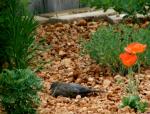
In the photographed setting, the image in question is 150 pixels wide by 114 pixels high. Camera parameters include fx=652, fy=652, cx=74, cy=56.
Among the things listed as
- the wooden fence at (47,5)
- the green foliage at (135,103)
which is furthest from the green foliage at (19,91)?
the wooden fence at (47,5)

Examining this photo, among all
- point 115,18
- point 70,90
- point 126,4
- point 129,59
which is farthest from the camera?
point 115,18

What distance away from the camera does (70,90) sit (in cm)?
622

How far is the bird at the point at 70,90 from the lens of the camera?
6219mm

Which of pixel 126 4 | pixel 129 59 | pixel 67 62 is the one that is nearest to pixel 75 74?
pixel 67 62

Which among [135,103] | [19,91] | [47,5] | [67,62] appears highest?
[19,91]

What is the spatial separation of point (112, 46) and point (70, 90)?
1050 millimetres

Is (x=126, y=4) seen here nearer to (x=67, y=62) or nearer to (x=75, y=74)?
(x=67, y=62)

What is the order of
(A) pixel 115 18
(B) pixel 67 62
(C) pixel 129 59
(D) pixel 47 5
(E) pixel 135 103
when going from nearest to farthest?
→ (C) pixel 129 59 < (E) pixel 135 103 < (B) pixel 67 62 < (A) pixel 115 18 < (D) pixel 47 5

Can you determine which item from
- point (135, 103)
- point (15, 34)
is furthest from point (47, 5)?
point (135, 103)

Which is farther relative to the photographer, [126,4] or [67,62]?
[126,4]

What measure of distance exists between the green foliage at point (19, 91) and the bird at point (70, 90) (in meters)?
0.80

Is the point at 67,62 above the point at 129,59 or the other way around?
the other way around

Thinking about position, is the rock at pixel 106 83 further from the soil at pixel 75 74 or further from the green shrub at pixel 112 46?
the green shrub at pixel 112 46

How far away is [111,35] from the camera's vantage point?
740cm
